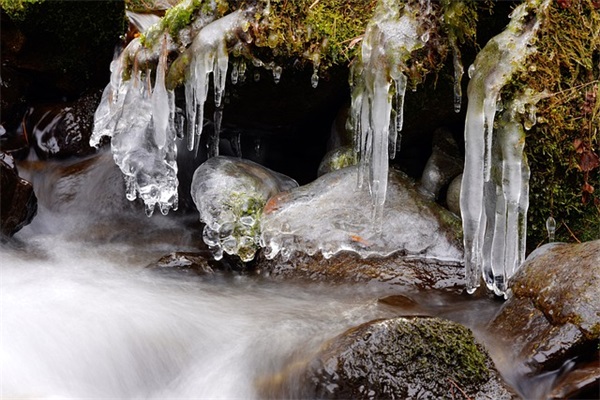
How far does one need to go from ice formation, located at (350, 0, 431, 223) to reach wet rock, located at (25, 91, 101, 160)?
2912mm

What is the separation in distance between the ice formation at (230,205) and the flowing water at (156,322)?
0.80 feet

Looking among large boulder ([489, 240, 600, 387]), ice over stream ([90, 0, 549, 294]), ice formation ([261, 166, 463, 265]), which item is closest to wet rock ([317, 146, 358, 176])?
ice over stream ([90, 0, 549, 294])

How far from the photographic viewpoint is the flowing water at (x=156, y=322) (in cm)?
326

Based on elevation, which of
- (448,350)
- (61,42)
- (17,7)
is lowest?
(448,350)

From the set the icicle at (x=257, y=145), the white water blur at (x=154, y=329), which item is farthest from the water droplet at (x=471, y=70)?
the icicle at (x=257, y=145)

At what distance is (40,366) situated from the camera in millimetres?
3334

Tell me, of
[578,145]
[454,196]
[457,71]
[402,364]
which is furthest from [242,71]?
[402,364]

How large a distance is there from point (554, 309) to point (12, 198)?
4007 mm

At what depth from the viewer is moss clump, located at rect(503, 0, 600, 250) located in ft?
12.8

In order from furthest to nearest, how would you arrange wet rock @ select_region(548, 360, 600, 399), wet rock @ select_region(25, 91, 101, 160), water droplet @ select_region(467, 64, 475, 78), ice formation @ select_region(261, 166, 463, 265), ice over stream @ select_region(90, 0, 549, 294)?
wet rock @ select_region(25, 91, 101, 160) → ice formation @ select_region(261, 166, 463, 265) → water droplet @ select_region(467, 64, 475, 78) → ice over stream @ select_region(90, 0, 549, 294) → wet rock @ select_region(548, 360, 600, 399)

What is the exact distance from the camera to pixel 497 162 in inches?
154

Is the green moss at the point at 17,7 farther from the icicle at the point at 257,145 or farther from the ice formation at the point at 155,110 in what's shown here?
the icicle at the point at 257,145

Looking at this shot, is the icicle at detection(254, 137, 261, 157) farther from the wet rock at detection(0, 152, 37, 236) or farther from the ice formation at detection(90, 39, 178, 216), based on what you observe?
the wet rock at detection(0, 152, 37, 236)

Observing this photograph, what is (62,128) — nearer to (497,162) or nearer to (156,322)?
(156,322)
